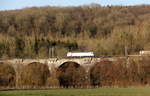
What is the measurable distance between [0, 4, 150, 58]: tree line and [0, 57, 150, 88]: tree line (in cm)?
2126

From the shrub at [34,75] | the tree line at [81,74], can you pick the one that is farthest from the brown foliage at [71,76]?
the shrub at [34,75]

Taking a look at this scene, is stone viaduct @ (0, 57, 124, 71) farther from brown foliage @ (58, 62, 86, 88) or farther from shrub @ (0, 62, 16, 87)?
brown foliage @ (58, 62, 86, 88)

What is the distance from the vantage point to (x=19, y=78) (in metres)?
52.7

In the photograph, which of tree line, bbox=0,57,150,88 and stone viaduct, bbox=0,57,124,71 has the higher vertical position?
stone viaduct, bbox=0,57,124,71

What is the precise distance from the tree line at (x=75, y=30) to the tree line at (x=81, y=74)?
21257 mm

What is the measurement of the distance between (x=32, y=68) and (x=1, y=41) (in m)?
30.2

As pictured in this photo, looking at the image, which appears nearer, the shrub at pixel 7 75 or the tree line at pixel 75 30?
the shrub at pixel 7 75

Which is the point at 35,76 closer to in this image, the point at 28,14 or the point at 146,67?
the point at 146,67

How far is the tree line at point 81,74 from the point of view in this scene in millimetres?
51219

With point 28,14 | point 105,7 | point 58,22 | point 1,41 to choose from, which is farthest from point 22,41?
point 105,7

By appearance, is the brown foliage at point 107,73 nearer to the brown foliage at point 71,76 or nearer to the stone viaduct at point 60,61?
the brown foliage at point 71,76

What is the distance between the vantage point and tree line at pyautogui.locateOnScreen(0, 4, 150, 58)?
82188 millimetres

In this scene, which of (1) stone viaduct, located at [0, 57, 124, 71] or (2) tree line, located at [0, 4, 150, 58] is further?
(2) tree line, located at [0, 4, 150, 58]

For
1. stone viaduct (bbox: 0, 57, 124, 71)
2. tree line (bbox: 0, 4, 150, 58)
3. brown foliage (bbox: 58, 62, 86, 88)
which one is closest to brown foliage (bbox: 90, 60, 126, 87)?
brown foliage (bbox: 58, 62, 86, 88)
